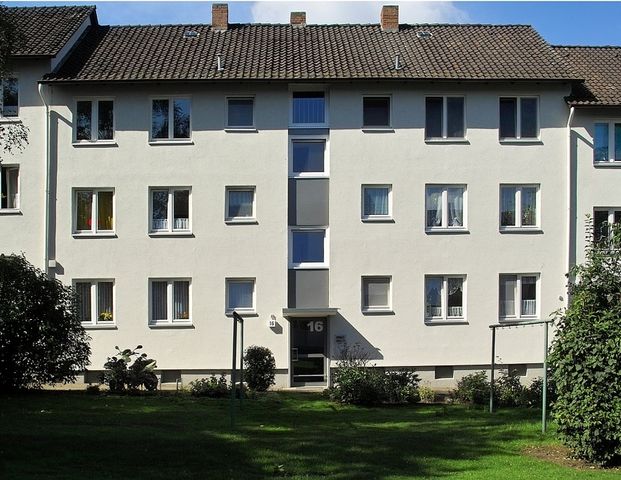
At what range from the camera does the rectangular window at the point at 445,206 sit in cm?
2870

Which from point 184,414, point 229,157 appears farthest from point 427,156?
point 184,414

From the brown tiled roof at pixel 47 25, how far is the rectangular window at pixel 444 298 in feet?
48.9

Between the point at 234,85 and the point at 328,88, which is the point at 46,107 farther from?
the point at 328,88

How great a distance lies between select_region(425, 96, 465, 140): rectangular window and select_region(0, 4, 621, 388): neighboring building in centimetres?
7

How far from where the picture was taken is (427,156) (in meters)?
28.6

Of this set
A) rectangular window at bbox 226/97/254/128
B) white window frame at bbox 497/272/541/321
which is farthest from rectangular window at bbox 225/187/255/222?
white window frame at bbox 497/272/541/321

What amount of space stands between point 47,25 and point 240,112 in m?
7.96

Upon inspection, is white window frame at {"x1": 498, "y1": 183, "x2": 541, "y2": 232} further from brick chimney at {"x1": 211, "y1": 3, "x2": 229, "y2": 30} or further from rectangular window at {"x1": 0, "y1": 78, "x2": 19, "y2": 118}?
rectangular window at {"x1": 0, "y1": 78, "x2": 19, "y2": 118}

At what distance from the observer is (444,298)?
2847 centimetres

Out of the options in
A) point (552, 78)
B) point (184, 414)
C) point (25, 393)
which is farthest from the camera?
point (552, 78)

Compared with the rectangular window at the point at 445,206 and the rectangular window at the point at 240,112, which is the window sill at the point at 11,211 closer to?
the rectangular window at the point at 240,112

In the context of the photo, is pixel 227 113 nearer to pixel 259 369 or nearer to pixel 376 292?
pixel 376 292

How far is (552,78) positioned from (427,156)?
487 centimetres

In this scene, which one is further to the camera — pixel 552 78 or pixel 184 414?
pixel 552 78
